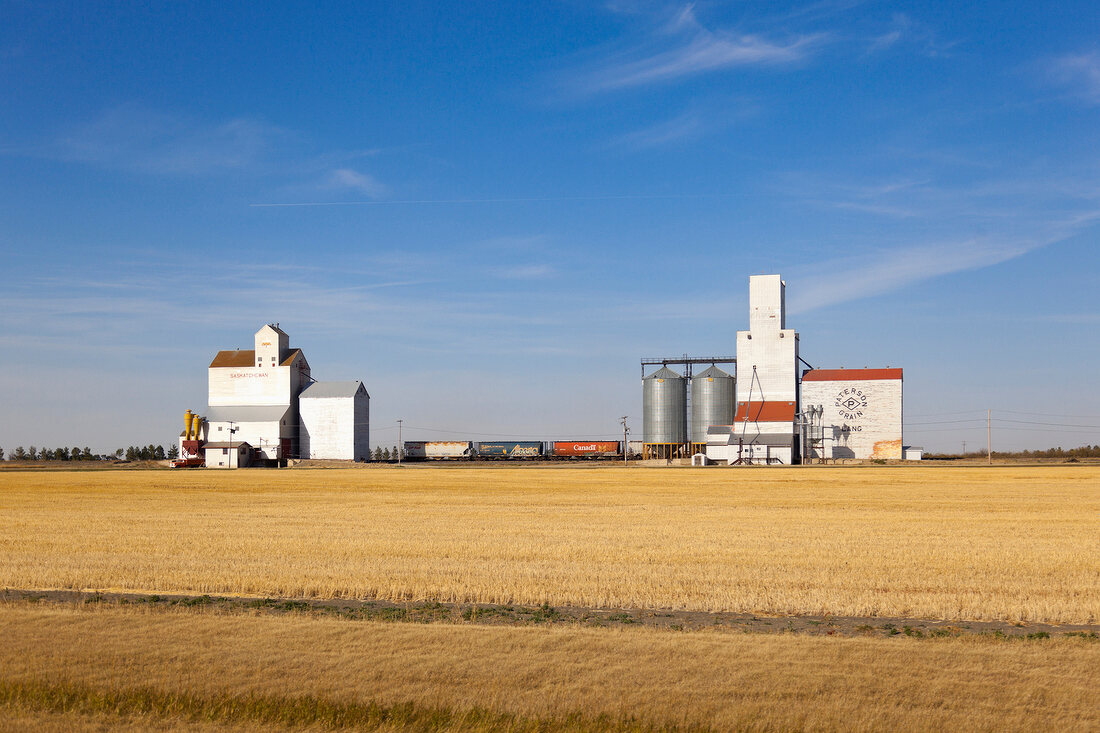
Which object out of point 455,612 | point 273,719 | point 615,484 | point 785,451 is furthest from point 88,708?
point 785,451

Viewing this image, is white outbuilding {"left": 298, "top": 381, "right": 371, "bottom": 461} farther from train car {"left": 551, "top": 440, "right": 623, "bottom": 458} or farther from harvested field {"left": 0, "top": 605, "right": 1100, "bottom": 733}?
harvested field {"left": 0, "top": 605, "right": 1100, "bottom": 733}

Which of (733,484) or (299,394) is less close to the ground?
(299,394)

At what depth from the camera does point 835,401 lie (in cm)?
11112

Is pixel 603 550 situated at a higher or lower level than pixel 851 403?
lower

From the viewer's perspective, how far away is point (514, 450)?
139625mm

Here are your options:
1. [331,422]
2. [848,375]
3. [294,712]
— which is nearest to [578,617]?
[294,712]

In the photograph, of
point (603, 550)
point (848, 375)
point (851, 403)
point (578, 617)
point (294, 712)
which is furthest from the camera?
point (848, 375)

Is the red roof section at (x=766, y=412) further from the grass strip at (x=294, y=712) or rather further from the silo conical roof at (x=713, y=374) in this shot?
the grass strip at (x=294, y=712)

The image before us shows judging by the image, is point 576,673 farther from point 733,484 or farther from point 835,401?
point 835,401

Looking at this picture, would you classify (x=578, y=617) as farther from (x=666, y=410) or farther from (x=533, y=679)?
(x=666, y=410)

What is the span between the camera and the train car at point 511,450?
139 metres

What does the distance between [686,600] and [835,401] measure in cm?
9925

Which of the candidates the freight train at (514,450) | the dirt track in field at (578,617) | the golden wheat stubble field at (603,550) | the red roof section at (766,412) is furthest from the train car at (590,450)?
the dirt track in field at (578,617)

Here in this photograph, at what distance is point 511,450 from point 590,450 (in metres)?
12.6
